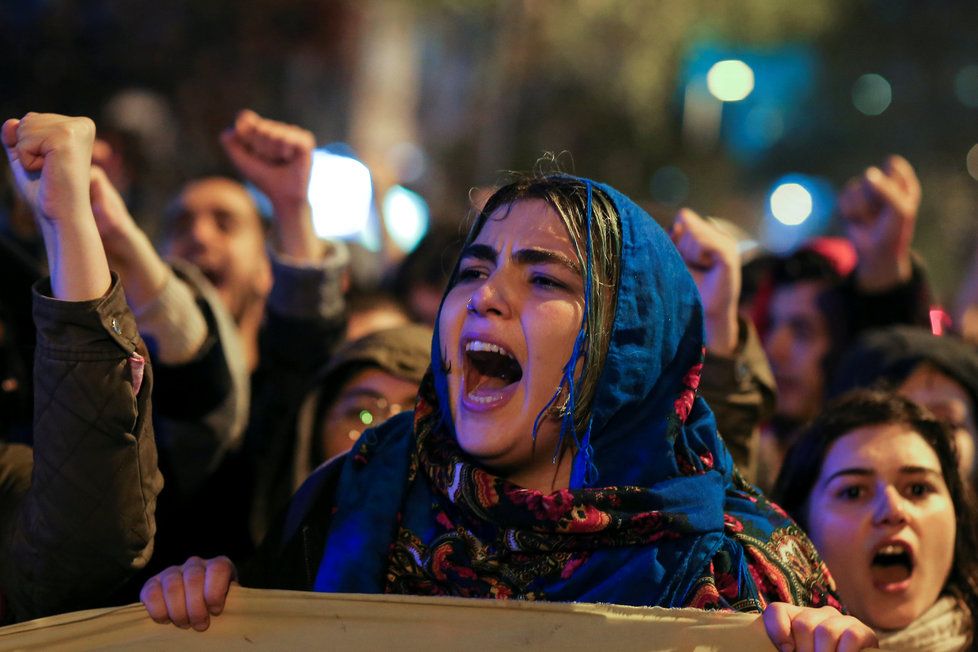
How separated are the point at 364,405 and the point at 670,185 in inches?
792

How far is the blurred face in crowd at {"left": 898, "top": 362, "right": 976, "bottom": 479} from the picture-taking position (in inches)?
154

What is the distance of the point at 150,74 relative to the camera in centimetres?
1145

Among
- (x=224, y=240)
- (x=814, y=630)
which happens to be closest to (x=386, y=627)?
(x=814, y=630)

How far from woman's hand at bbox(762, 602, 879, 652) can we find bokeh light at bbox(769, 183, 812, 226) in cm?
2117

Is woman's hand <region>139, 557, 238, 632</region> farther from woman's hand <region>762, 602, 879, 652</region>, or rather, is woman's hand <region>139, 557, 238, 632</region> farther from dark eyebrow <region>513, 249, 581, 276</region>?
woman's hand <region>762, 602, 879, 652</region>

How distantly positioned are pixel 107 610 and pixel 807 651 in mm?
1191

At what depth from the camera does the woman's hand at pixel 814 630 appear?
7.02 ft

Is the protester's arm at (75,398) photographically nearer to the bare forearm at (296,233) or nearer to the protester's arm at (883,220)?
the bare forearm at (296,233)

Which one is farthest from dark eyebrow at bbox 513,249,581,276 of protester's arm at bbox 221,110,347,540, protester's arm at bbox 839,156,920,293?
protester's arm at bbox 839,156,920,293

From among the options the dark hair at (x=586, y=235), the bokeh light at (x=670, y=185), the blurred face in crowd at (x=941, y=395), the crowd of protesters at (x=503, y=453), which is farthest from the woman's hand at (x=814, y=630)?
the bokeh light at (x=670, y=185)

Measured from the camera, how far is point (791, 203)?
2395 cm

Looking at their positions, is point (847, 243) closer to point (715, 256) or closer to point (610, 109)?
point (715, 256)

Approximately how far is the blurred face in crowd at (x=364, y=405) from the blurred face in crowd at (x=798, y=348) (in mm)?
1876

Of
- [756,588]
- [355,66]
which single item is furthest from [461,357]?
[355,66]
